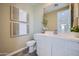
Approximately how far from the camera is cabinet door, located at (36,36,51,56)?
6.49 ft

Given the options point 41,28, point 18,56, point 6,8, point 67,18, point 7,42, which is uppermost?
point 6,8

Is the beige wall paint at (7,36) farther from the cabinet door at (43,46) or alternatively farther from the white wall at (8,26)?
the cabinet door at (43,46)

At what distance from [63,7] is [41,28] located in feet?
1.42

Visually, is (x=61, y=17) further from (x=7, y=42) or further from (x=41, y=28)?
(x=7, y=42)

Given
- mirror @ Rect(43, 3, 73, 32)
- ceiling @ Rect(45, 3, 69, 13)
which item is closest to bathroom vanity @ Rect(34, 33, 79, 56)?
mirror @ Rect(43, 3, 73, 32)

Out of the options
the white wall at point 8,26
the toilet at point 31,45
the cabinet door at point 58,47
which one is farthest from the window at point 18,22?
the cabinet door at point 58,47

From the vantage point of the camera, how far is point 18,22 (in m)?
2.00

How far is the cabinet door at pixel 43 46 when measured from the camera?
77.9 inches

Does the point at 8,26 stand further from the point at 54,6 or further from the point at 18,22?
the point at 54,6

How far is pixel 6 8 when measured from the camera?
195cm

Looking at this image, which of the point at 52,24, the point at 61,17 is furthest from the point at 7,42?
the point at 61,17

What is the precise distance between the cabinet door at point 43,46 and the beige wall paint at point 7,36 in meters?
0.17

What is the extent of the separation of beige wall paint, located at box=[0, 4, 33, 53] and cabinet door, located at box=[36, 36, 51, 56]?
166mm

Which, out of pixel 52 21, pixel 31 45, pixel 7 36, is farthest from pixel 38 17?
pixel 7 36
